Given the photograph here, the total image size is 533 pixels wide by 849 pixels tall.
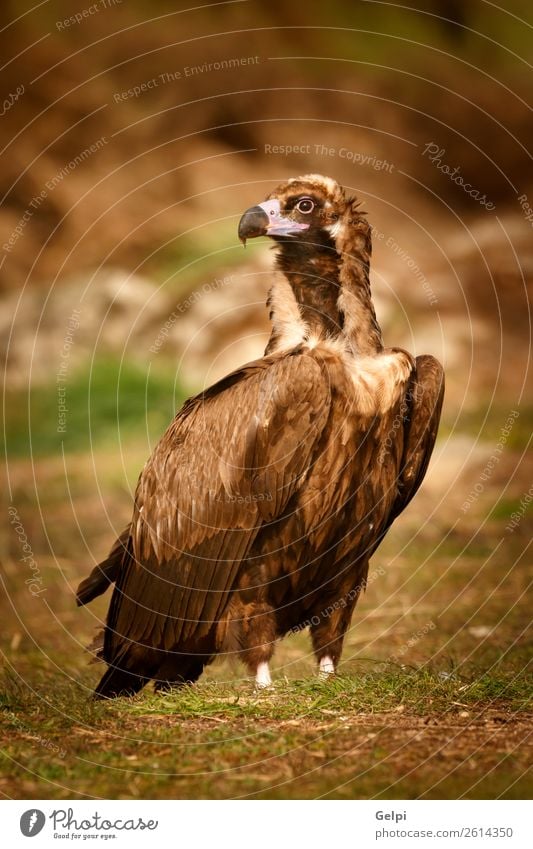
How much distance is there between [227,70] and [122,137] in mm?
2067

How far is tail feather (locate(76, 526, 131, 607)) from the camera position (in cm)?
659

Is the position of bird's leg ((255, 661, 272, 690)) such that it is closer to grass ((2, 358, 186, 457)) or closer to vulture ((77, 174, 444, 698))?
vulture ((77, 174, 444, 698))

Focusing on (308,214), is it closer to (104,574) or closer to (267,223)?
(267,223)

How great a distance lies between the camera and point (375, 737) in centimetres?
529

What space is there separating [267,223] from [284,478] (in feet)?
5.11

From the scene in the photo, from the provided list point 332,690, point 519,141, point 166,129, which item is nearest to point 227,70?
point 166,129

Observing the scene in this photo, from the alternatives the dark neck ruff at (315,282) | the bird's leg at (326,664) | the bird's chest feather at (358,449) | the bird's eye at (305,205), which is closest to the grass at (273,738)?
the bird's leg at (326,664)

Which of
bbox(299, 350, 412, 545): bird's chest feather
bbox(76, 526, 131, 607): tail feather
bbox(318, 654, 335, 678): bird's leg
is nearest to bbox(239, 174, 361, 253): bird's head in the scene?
bbox(299, 350, 412, 545): bird's chest feather

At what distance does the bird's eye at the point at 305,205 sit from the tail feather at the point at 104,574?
226 centimetres

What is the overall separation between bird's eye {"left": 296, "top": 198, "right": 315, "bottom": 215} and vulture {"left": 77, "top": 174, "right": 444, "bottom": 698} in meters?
0.01

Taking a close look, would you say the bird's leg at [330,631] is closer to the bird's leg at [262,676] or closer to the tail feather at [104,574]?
the bird's leg at [262,676]

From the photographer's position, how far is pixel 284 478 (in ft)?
19.4

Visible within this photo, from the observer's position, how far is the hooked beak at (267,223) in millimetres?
6277

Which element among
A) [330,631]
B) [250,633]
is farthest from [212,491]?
[330,631]
